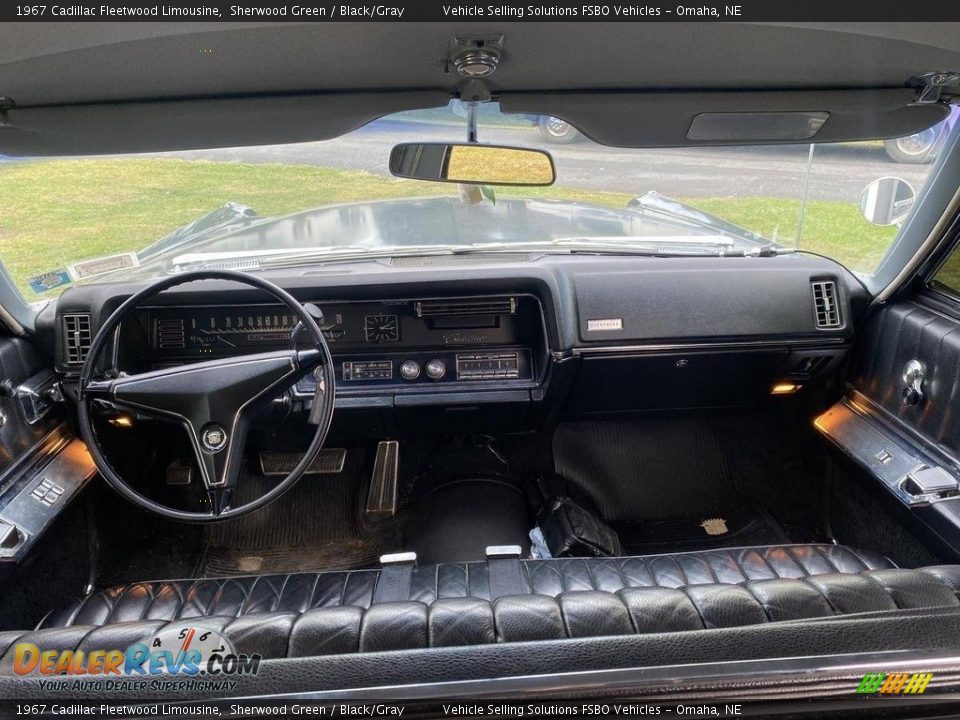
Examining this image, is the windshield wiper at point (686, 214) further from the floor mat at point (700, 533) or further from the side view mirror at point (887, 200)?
the floor mat at point (700, 533)

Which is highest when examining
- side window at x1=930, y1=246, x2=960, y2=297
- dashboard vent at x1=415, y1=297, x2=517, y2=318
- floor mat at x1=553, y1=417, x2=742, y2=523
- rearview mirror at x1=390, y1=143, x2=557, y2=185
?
rearview mirror at x1=390, y1=143, x2=557, y2=185

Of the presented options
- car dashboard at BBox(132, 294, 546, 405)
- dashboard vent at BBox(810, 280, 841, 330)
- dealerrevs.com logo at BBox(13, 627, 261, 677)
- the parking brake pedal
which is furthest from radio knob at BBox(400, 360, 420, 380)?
dashboard vent at BBox(810, 280, 841, 330)

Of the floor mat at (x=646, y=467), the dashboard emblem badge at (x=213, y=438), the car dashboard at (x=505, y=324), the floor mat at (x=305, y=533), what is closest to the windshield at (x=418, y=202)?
the car dashboard at (x=505, y=324)

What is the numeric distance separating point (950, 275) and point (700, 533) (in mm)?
1558

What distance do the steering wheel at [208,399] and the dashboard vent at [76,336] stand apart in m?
0.76

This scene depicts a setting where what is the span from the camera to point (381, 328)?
2916mm

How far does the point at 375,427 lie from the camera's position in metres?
3.14

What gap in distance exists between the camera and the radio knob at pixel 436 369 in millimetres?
2957

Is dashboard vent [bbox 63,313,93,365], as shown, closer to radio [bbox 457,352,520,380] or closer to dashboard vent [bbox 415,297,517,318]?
dashboard vent [bbox 415,297,517,318]

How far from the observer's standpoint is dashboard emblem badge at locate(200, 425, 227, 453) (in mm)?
1965

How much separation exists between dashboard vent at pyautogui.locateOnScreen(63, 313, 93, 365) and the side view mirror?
325cm

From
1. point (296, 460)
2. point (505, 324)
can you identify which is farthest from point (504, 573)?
point (296, 460)

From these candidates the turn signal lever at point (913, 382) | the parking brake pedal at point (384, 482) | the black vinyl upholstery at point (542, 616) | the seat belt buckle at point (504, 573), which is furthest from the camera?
the parking brake pedal at point (384, 482)

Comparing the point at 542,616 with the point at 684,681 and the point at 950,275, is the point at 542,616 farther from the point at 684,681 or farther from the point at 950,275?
the point at 950,275
